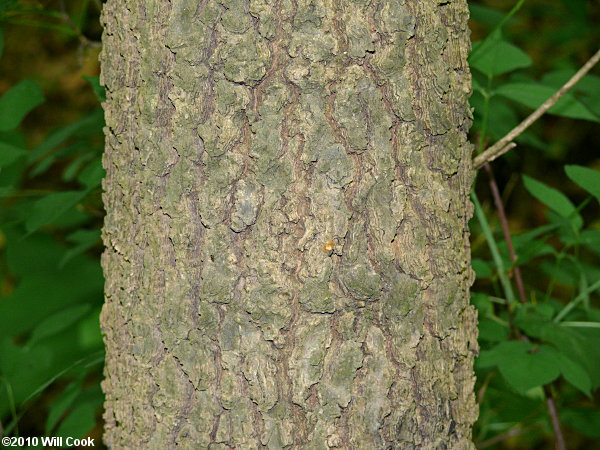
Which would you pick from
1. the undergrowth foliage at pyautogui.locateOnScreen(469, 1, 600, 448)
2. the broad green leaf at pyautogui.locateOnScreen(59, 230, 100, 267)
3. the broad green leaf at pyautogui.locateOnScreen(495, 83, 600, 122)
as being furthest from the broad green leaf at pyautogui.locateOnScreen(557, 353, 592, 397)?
the broad green leaf at pyautogui.locateOnScreen(59, 230, 100, 267)

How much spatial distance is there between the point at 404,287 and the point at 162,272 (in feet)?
1.03

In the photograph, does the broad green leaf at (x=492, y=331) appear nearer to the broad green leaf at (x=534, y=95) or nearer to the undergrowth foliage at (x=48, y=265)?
the broad green leaf at (x=534, y=95)

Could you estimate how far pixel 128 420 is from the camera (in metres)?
0.88

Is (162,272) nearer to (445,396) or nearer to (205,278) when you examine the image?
(205,278)

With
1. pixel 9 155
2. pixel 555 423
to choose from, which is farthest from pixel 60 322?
pixel 555 423

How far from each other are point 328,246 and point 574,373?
611 mm

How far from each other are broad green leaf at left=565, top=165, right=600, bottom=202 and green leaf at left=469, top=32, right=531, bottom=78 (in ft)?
0.76

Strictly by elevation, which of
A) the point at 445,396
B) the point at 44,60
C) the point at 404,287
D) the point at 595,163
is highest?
the point at 44,60

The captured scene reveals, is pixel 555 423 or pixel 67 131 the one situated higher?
pixel 67 131

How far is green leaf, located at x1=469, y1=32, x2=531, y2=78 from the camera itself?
1.24m

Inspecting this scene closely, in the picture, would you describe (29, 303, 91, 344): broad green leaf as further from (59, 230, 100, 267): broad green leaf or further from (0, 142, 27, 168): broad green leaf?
(0, 142, 27, 168): broad green leaf

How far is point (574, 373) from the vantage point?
110 cm

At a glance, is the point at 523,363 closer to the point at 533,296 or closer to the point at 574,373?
the point at 574,373

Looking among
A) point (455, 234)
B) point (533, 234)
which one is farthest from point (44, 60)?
point (455, 234)
